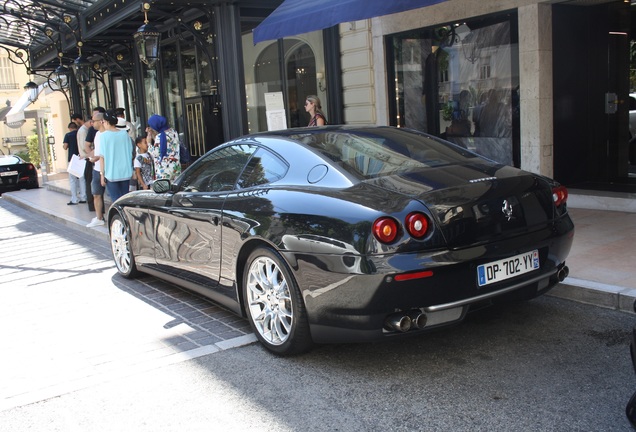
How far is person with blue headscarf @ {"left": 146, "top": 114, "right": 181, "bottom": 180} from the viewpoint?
8.73m

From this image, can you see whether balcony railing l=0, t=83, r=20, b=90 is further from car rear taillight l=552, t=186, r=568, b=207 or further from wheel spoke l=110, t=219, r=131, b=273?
car rear taillight l=552, t=186, r=568, b=207

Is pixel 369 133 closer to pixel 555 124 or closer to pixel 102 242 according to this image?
pixel 555 124

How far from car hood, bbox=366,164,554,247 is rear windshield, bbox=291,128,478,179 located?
0.55 feet

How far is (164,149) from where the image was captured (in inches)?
344

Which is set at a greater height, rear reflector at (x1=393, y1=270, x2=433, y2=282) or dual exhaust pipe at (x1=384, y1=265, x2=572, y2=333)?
rear reflector at (x1=393, y1=270, x2=433, y2=282)

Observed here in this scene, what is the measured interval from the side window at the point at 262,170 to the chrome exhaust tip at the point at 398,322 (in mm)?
1328

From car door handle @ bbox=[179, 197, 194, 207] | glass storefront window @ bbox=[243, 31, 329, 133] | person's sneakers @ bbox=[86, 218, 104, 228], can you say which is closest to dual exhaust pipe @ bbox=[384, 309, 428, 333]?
car door handle @ bbox=[179, 197, 194, 207]

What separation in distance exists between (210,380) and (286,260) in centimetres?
86

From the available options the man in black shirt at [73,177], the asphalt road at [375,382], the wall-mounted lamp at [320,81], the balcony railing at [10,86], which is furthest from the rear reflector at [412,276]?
the balcony railing at [10,86]

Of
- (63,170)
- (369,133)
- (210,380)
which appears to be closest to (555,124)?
(369,133)

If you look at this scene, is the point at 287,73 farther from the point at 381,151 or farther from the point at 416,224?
the point at 416,224

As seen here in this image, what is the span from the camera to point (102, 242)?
9820mm

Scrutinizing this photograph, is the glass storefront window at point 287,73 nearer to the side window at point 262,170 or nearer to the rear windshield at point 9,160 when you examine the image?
the side window at point 262,170

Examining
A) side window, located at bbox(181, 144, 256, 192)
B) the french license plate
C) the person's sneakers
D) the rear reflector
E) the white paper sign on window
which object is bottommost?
the person's sneakers
